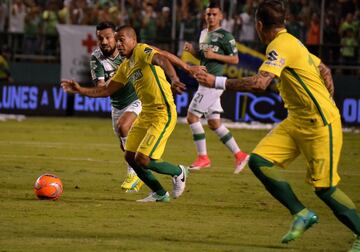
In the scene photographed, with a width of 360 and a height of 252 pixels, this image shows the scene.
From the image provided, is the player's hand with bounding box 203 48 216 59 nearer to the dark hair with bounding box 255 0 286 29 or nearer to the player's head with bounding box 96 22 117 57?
the player's head with bounding box 96 22 117 57

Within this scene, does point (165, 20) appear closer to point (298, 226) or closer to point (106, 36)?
point (106, 36)

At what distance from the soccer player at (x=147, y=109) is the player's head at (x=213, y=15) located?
4.79 metres

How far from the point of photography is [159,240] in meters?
10.3

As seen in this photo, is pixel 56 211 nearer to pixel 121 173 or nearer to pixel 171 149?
pixel 121 173

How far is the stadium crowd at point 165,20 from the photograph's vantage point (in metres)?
28.1

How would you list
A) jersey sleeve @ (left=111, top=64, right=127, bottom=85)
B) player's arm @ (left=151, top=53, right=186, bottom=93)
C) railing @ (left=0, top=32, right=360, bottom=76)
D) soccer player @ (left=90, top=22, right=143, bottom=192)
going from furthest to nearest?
1. railing @ (left=0, top=32, right=360, bottom=76)
2. soccer player @ (left=90, top=22, right=143, bottom=192)
3. jersey sleeve @ (left=111, top=64, right=127, bottom=85)
4. player's arm @ (left=151, top=53, right=186, bottom=93)

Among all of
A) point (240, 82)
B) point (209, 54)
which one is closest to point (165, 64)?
point (240, 82)

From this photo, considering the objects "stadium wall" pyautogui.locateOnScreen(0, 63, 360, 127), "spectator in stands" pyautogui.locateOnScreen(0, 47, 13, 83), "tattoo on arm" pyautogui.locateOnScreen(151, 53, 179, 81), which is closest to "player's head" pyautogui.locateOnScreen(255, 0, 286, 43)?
"tattoo on arm" pyautogui.locateOnScreen(151, 53, 179, 81)

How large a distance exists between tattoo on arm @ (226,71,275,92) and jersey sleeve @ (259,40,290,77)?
55 millimetres

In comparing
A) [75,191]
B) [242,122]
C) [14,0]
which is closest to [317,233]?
[75,191]

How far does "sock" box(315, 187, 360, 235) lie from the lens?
9719 mm

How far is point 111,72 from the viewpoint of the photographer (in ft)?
51.2

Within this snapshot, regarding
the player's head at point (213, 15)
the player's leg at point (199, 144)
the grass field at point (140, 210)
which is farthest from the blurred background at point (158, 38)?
the player's head at point (213, 15)

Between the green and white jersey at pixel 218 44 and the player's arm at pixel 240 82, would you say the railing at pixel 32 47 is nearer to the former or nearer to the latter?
the green and white jersey at pixel 218 44
